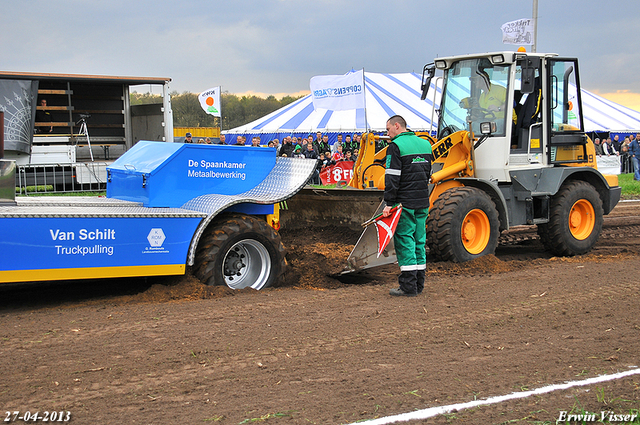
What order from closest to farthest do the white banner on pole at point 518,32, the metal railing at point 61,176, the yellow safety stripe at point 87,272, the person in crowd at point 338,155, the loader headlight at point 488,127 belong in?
the yellow safety stripe at point 87,272 → the loader headlight at point 488,127 → the metal railing at point 61,176 → the white banner on pole at point 518,32 → the person in crowd at point 338,155

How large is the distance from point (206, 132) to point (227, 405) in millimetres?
37528

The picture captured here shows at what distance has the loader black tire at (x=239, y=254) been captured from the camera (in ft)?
19.6

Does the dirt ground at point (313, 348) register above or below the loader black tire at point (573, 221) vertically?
below

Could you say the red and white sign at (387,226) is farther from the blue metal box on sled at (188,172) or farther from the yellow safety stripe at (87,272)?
the yellow safety stripe at (87,272)

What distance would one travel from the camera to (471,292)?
633 cm

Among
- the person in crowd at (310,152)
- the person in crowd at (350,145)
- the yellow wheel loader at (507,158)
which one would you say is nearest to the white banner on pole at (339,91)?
the person in crowd at (310,152)

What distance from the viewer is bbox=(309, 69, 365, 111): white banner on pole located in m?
18.1

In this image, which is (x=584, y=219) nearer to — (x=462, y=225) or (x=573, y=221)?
(x=573, y=221)

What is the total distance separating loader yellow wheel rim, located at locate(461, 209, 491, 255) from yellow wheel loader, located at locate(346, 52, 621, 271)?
0.04 feet

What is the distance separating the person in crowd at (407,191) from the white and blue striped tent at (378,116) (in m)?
18.6

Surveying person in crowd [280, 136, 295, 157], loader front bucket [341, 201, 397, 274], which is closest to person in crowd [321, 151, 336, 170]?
person in crowd [280, 136, 295, 157]

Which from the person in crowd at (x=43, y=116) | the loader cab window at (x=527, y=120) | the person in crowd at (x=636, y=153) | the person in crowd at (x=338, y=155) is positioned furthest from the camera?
the person in crowd at (x=636, y=153)

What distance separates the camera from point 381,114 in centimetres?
2695

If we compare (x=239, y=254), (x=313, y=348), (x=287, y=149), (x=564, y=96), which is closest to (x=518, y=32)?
(x=287, y=149)
